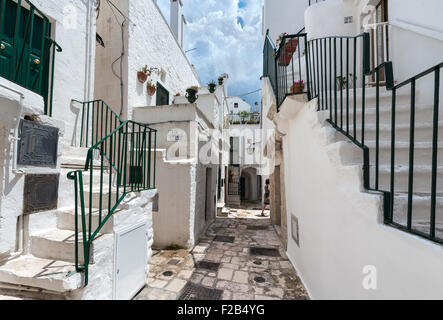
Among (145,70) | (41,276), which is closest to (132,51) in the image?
(145,70)

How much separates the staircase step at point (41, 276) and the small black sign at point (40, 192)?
61cm

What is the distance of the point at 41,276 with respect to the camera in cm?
198

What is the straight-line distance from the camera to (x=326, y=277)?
2697mm

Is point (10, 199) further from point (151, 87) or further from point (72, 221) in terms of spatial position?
point (151, 87)

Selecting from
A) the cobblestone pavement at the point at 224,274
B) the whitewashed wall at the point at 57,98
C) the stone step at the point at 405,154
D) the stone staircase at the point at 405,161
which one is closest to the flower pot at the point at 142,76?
the whitewashed wall at the point at 57,98

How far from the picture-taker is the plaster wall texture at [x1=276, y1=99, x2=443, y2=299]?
135cm

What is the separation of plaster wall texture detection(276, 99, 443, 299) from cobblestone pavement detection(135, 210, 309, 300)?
0.48 metres

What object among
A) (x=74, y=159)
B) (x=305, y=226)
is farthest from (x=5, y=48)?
(x=305, y=226)

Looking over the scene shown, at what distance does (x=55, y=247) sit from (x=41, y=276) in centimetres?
41

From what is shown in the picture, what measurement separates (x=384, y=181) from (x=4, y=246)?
13.2 ft

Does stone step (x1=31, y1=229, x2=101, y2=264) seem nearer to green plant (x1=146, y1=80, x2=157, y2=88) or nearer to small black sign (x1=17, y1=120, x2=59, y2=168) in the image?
small black sign (x1=17, y1=120, x2=59, y2=168)

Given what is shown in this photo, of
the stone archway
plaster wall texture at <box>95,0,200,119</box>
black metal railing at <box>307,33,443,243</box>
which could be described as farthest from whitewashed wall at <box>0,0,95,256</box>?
the stone archway

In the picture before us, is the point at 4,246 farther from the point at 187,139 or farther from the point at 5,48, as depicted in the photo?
the point at 187,139

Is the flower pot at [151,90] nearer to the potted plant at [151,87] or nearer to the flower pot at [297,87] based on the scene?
the potted plant at [151,87]
